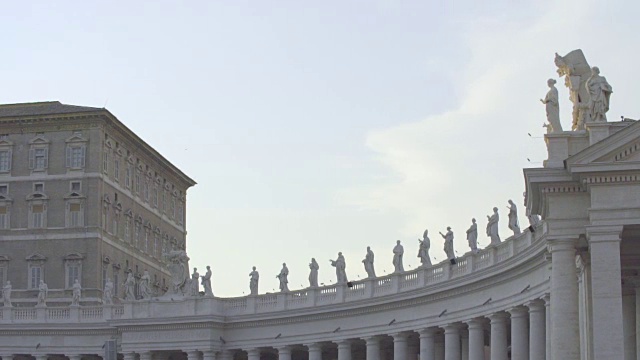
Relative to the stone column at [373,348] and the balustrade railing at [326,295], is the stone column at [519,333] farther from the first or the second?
the stone column at [373,348]

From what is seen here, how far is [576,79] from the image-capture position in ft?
183

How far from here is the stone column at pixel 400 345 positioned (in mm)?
94438

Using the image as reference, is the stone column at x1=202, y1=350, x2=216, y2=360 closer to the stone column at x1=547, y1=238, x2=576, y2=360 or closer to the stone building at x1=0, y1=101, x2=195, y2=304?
the stone building at x1=0, y1=101, x2=195, y2=304

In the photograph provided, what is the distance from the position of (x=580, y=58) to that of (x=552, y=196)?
641cm

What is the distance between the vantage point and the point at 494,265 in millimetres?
81938

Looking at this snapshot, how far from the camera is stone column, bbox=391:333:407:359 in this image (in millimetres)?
94438

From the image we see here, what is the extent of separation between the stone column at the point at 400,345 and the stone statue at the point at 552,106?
131 ft

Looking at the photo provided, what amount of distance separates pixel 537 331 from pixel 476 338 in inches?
428

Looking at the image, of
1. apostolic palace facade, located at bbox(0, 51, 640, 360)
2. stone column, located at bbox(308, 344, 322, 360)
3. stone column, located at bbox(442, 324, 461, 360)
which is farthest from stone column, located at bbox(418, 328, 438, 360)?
stone column, located at bbox(308, 344, 322, 360)

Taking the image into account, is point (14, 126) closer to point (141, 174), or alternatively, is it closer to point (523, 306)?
point (141, 174)

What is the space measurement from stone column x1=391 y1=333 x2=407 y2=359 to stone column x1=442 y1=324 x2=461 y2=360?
18.6ft

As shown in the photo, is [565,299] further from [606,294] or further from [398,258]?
[398,258]

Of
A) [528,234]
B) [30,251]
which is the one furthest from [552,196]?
[30,251]

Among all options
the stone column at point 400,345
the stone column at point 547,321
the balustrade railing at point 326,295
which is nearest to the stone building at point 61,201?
the balustrade railing at point 326,295
